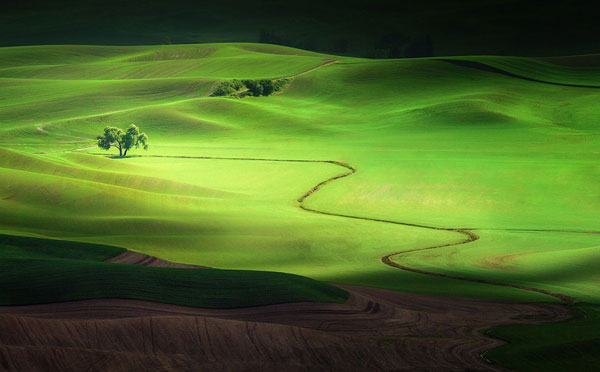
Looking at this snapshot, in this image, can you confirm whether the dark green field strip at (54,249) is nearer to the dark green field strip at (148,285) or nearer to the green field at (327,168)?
the green field at (327,168)

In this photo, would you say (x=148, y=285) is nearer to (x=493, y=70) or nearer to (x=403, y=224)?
(x=403, y=224)

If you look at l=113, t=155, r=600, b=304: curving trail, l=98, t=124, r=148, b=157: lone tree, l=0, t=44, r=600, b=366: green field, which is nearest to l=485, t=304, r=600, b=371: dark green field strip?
l=0, t=44, r=600, b=366: green field

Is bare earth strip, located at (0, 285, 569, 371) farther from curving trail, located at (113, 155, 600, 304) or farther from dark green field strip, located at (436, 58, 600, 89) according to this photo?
dark green field strip, located at (436, 58, 600, 89)

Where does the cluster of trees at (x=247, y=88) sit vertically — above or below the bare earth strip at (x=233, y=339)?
above

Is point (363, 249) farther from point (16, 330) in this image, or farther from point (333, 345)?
point (16, 330)

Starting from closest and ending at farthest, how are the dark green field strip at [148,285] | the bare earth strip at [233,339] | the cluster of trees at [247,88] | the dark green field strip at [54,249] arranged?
the bare earth strip at [233,339] → the dark green field strip at [148,285] → the dark green field strip at [54,249] → the cluster of trees at [247,88]

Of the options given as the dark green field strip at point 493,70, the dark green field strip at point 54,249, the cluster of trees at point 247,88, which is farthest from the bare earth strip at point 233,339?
the dark green field strip at point 493,70

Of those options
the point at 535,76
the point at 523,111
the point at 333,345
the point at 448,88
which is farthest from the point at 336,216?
the point at 535,76

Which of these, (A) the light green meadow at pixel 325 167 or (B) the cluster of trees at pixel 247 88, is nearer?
(A) the light green meadow at pixel 325 167
